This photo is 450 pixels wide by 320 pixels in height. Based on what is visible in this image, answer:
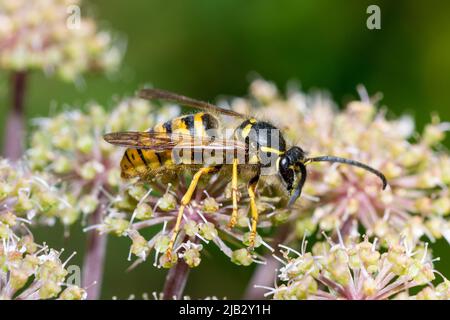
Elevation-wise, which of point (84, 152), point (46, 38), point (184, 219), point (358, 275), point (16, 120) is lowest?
point (358, 275)

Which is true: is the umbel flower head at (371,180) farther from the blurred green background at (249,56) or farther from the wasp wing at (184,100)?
the blurred green background at (249,56)

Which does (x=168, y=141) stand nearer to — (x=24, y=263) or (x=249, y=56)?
(x=24, y=263)

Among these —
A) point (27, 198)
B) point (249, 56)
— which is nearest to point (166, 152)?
point (27, 198)

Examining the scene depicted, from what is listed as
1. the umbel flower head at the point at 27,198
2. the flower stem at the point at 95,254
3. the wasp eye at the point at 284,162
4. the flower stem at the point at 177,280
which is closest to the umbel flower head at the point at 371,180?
the wasp eye at the point at 284,162

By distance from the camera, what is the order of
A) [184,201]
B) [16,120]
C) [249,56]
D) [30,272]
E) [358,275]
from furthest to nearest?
[249,56] < [16,120] < [184,201] < [358,275] < [30,272]

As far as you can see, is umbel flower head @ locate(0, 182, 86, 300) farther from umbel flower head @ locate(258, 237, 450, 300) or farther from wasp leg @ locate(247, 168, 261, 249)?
umbel flower head @ locate(258, 237, 450, 300)
